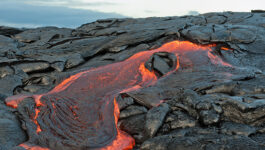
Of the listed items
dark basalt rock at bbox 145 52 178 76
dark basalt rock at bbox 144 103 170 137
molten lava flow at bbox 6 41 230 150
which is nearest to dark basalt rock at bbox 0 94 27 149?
molten lava flow at bbox 6 41 230 150

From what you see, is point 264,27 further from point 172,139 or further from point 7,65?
point 7,65

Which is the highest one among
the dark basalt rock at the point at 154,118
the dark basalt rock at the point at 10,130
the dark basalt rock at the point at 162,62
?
the dark basalt rock at the point at 162,62

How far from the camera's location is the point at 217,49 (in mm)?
7297

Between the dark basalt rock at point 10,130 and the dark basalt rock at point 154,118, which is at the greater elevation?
the dark basalt rock at point 154,118

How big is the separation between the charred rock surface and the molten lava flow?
1.4 inches

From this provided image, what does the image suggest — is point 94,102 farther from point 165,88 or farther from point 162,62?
point 162,62

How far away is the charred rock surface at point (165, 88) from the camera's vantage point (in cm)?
425

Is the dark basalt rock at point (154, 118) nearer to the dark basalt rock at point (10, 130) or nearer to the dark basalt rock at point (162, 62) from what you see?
the dark basalt rock at point (162, 62)

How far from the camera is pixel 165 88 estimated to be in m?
5.66

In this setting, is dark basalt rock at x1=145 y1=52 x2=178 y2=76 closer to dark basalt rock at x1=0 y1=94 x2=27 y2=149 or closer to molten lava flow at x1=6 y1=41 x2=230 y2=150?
molten lava flow at x1=6 y1=41 x2=230 y2=150

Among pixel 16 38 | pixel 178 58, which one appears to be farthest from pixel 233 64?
pixel 16 38

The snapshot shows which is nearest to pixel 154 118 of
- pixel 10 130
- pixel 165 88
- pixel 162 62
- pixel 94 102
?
pixel 165 88

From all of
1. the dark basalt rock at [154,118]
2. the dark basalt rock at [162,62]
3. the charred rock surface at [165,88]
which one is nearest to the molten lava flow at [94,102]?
the charred rock surface at [165,88]

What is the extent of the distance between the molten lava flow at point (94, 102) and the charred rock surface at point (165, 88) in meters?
0.04
